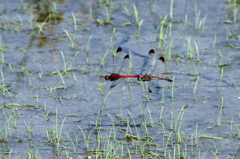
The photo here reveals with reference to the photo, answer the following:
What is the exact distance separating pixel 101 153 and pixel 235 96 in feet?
5.79

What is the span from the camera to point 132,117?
4727 millimetres

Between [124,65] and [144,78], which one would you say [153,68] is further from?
[124,65]

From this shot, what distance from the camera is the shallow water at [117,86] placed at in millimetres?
4484

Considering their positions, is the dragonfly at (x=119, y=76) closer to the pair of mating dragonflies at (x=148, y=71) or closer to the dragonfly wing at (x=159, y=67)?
the pair of mating dragonflies at (x=148, y=71)

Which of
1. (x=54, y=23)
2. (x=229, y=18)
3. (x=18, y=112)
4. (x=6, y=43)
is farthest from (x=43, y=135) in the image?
(x=229, y=18)

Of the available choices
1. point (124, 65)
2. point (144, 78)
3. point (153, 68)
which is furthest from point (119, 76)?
point (153, 68)

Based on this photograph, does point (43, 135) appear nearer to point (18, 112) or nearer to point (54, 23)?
point (18, 112)

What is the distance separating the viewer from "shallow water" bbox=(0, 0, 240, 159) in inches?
177

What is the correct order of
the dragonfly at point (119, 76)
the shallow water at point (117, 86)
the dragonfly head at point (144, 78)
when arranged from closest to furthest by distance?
the shallow water at point (117, 86), the dragonfly at point (119, 76), the dragonfly head at point (144, 78)

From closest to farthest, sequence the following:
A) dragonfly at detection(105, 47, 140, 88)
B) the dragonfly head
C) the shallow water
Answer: the shallow water
dragonfly at detection(105, 47, 140, 88)
the dragonfly head

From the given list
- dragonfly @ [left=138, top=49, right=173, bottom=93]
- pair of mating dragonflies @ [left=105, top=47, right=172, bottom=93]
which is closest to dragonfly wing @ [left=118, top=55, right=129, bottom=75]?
pair of mating dragonflies @ [left=105, top=47, right=172, bottom=93]

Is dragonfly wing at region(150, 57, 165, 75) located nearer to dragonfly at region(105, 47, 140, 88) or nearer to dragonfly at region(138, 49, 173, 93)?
dragonfly at region(138, 49, 173, 93)

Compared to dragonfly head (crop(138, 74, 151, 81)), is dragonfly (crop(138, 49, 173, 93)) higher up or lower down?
higher up

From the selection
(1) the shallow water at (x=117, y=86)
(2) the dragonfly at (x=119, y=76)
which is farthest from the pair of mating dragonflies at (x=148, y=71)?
(1) the shallow water at (x=117, y=86)
